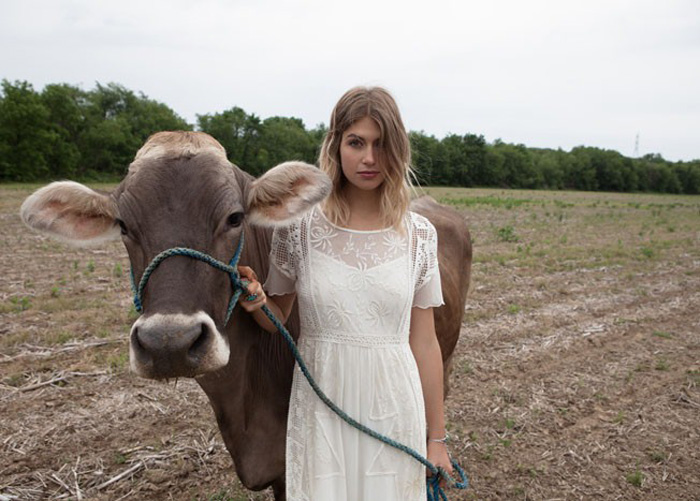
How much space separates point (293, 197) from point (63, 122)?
55.7m

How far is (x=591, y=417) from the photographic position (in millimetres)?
4828

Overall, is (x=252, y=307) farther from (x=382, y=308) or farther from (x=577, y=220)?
(x=577, y=220)

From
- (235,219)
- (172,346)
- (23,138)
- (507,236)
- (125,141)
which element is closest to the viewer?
(172,346)

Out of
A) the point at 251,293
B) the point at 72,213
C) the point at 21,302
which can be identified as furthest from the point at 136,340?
the point at 21,302

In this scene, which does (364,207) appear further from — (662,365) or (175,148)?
(662,365)

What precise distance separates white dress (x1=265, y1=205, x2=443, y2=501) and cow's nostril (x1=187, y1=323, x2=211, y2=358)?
49 cm

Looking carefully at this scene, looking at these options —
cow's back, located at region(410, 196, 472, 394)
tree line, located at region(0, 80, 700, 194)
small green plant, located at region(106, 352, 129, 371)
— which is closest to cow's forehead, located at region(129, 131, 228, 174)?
cow's back, located at region(410, 196, 472, 394)

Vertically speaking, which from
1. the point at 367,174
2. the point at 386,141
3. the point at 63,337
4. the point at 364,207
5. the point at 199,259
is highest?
the point at 386,141

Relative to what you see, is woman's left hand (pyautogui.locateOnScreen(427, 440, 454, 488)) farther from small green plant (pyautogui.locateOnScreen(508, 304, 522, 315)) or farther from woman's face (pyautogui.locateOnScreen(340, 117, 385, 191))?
small green plant (pyautogui.locateOnScreen(508, 304, 522, 315))

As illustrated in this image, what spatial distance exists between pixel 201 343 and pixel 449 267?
3.05m

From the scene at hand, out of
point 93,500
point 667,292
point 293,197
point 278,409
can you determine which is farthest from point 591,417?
point 667,292

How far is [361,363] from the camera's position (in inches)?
79.0

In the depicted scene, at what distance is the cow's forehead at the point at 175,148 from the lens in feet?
6.46

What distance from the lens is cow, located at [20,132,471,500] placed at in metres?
1.67
